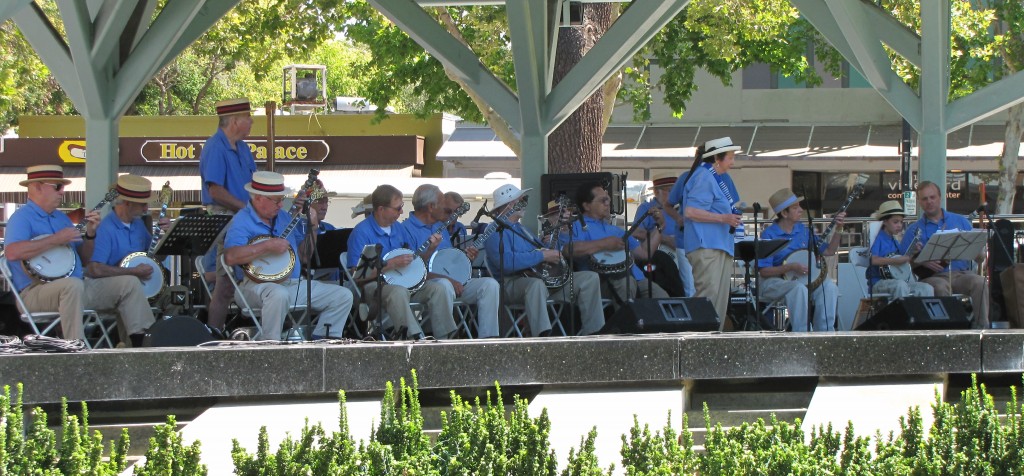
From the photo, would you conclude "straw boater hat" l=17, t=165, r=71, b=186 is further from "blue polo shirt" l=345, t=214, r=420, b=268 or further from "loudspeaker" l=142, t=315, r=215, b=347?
→ "blue polo shirt" l=345, t=214, r=420, b=268

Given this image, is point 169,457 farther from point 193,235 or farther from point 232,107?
point 232,107

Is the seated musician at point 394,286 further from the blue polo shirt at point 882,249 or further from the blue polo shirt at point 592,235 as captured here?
the blue polo shirt at point 882,249

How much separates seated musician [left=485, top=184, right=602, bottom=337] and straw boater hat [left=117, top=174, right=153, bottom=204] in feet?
8.01

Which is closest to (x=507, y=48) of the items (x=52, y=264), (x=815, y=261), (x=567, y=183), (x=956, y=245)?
(x=567, y=183)

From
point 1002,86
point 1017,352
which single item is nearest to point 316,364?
point 1017,352

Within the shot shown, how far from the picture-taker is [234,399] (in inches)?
254

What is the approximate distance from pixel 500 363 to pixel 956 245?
4719mm

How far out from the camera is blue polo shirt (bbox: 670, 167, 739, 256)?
8.90 m

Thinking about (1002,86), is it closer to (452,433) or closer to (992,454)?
(992,454)

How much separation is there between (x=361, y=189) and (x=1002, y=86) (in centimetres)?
1144

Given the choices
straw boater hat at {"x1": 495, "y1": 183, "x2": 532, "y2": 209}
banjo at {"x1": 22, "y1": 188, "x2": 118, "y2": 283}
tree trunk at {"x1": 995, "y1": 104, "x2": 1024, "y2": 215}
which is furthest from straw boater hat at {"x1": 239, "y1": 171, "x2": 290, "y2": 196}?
tree trunk at {"x1": 995, "y1": 104, "x2": 1024, "y2": 215}

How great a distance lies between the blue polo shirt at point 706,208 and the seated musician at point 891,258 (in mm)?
1705

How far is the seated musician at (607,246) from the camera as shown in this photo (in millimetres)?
9391

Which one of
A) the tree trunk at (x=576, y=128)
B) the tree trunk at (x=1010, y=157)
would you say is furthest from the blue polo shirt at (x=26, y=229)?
the tree trunk at (x=1010, y=157)
